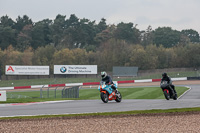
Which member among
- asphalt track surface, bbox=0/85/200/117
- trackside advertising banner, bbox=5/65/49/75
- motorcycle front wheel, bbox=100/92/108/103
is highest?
trackside advertising banner, bbox=5/65/49/75

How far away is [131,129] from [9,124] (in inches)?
182

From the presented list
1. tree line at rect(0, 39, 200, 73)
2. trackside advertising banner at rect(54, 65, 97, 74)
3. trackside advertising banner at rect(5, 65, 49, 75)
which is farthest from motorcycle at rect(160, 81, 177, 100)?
tree line at rect(0, 39, 200, 73)

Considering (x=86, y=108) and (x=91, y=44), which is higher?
(x=91, y=44)

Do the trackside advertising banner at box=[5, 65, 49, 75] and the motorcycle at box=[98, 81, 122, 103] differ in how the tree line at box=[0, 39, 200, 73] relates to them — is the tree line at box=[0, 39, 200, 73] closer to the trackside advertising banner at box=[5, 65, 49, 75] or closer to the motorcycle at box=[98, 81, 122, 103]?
the trackside advertising banner at box=[5, 65, 49, 75]

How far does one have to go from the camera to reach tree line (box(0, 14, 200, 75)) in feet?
317

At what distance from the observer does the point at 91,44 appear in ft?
478

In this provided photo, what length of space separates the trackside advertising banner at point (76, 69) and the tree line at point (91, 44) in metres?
9.06

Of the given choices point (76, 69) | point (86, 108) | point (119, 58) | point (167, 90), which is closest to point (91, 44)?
point (119, 58)

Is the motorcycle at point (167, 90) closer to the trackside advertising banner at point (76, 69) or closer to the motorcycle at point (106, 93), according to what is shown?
the motorcycle at point (106, 93)

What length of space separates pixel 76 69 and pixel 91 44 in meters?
Answer: 61.6

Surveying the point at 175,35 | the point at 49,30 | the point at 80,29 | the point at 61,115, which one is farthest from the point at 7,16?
the point at 61,115

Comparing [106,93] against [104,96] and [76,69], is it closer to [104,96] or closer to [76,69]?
[104,96]

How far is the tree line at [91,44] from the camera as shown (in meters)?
96.5

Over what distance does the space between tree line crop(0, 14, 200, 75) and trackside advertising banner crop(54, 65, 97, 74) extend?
29.7 ft
